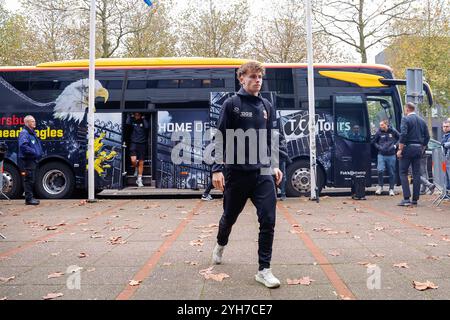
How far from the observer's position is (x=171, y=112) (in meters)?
11.9

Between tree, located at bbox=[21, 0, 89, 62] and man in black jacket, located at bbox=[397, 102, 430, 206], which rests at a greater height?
tree, located at bbox=[21, 0, 89, 62]

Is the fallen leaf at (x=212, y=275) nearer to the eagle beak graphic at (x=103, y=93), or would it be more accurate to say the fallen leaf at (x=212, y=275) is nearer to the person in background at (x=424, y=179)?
the person in background at (x=424, y=179)

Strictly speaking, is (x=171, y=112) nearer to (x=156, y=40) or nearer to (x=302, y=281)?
(x=302, y=281)

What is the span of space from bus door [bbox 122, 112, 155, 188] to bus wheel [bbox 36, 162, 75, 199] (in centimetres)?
147

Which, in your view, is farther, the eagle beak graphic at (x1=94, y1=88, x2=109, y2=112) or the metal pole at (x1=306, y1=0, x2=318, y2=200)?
the eagle beak graphic at (x1=94, y1=88, x2=109, y2=112)

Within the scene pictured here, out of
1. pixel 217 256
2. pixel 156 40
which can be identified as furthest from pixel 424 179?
pixel 156 40

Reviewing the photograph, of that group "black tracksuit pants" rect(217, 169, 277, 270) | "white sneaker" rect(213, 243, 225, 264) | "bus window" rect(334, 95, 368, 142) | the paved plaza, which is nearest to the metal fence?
the paved plaza

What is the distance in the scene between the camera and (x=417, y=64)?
28.4 meters

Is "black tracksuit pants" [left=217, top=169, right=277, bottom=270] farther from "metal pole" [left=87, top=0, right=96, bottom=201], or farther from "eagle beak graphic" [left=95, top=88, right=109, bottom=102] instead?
"eagle beak graphic" [left=95, top=88, right=109, bottom=102]

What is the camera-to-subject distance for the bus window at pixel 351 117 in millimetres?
11883

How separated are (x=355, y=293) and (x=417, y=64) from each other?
28.1m

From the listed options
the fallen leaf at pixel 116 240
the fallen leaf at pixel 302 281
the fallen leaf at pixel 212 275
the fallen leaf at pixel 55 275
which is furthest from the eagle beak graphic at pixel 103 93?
the fallen leaf at pixel 302 281

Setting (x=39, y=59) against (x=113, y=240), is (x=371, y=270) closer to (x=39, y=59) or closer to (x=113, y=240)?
(x=113, y=240)

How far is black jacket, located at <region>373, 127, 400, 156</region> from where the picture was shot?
38.3 feet
